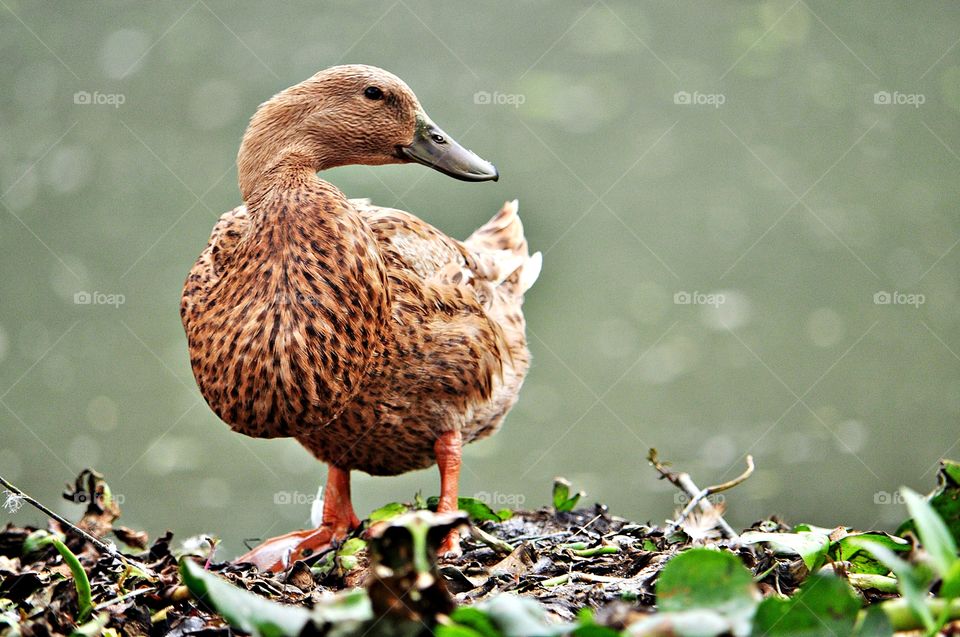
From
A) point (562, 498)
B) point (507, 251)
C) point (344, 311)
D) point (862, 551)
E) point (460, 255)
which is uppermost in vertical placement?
point (507, 251)

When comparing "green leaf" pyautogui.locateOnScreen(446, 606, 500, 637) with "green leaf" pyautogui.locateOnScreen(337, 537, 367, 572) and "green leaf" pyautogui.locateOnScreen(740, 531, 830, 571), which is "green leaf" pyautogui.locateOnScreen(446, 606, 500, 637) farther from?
"green leaf" pyautogui.locateOnScreen(337, 537, 367, 572)

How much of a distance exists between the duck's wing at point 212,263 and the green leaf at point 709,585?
4.24ft

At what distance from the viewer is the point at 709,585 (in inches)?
38.8

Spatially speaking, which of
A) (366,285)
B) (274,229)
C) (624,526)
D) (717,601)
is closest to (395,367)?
(366,285)

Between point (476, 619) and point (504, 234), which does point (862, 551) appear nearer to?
point (476, 619)

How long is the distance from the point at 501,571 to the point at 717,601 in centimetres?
74

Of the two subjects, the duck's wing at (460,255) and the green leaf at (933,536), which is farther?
the duck's wing at (460,255)

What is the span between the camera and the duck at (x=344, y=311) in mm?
1826

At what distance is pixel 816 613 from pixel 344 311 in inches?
44.8

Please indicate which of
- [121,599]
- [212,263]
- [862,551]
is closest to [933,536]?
[862,551]

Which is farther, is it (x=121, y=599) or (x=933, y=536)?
(x=121, y=599)

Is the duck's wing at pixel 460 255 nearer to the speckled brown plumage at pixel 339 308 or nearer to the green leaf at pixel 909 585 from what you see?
the speckled brown plumage at pixel 339 308

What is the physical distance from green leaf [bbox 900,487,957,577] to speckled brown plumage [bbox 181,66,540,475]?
1.17 metres

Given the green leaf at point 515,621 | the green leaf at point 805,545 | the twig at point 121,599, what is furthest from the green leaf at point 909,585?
the twig at point 121,599
